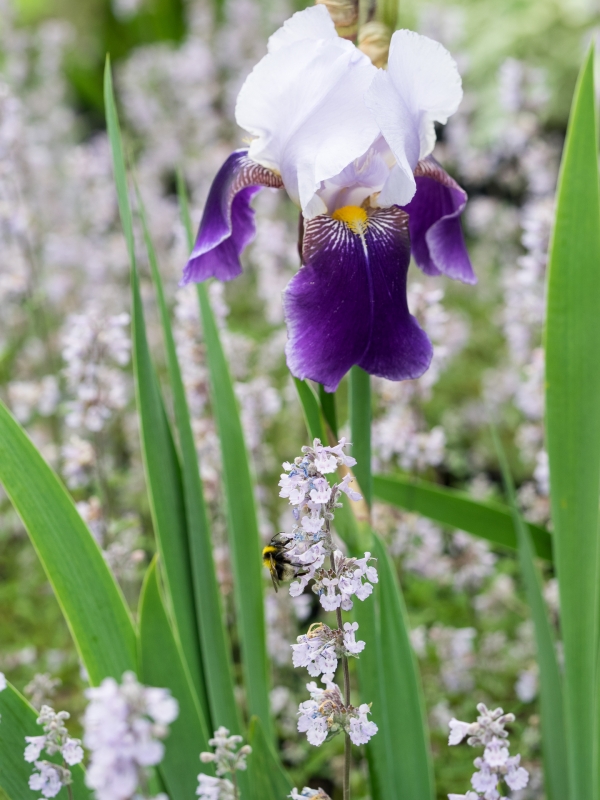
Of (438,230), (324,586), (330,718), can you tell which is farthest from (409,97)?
(330,718)

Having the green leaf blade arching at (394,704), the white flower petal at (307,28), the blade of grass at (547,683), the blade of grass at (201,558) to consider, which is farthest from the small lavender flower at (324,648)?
the white flower petal at (307,28)

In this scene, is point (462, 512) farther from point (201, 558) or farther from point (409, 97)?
point (409, 97)

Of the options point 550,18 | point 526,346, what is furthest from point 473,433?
point 550,18

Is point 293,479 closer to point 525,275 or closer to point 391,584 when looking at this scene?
point 391,584

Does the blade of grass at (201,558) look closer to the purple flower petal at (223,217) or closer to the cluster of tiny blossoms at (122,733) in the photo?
the purple flower petal at (223,217)

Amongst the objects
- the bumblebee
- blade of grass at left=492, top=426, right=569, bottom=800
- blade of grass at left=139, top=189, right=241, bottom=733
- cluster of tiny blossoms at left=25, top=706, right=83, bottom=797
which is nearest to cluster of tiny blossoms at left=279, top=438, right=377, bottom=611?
the bumblebee
